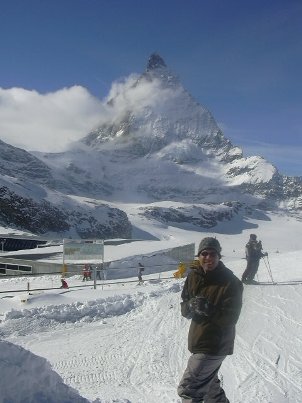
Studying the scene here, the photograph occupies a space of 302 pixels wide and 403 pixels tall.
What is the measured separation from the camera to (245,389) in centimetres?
643

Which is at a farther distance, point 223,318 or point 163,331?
point 163,331

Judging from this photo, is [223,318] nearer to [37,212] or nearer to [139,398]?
[139,398]

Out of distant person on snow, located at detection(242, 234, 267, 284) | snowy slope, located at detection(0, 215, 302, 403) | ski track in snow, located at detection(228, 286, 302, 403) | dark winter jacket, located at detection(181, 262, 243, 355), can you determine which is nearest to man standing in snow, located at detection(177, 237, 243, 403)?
dark winter jacket, located at detection(181, 262, 243, 355)

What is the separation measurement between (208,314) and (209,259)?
51cm

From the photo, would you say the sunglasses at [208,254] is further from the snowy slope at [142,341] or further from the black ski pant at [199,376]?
the snowy slope at [142,341]

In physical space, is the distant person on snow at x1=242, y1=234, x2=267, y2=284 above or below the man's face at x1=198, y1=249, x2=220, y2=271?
below

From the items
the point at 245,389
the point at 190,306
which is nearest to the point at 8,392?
the point at 190,306

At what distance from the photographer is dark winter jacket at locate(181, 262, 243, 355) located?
4352 millimetres

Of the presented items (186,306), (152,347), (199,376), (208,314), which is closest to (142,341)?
(152,347)

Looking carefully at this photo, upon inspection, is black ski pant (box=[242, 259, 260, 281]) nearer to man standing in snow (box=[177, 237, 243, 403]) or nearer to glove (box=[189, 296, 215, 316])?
man standing in snow (box=[177, 237, 243, 403])

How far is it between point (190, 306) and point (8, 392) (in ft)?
6.50

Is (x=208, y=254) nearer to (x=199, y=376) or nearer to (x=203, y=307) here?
(x=203, y=307)

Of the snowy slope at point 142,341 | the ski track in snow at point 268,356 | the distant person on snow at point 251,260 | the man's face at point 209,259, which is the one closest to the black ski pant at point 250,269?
the distant person on snow at point 251,260

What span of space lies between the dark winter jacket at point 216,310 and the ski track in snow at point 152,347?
1879 mm
